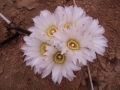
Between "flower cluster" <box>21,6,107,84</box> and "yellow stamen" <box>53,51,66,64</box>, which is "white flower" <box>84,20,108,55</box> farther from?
"yellow stamen" <box>53,51,66,64</box>

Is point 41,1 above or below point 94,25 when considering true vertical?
below

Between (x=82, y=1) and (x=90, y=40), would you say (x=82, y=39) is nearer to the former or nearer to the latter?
(x=90, y=40)

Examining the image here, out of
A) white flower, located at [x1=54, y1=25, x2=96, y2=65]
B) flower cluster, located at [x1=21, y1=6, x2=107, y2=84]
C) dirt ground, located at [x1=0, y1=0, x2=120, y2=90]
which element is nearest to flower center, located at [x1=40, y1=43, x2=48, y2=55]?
flower cluster, located at [x1=21, y1=6, x2=107, y2=84]

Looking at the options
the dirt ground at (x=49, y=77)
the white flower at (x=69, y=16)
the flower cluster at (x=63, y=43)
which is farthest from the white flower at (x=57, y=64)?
the dirt ground at (x=49, y=77)

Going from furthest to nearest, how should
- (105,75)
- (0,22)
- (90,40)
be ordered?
1. (0,22)
2. (105,75)
3. (90,40)

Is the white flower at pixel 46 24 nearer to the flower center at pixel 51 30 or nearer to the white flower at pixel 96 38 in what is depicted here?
the flower center at pixel 51 30

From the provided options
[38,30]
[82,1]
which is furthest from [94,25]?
[82,1]

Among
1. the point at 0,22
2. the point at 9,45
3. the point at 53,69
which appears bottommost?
the point at 9,45

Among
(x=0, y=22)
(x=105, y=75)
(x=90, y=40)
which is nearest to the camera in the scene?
(x=90, y=40)
